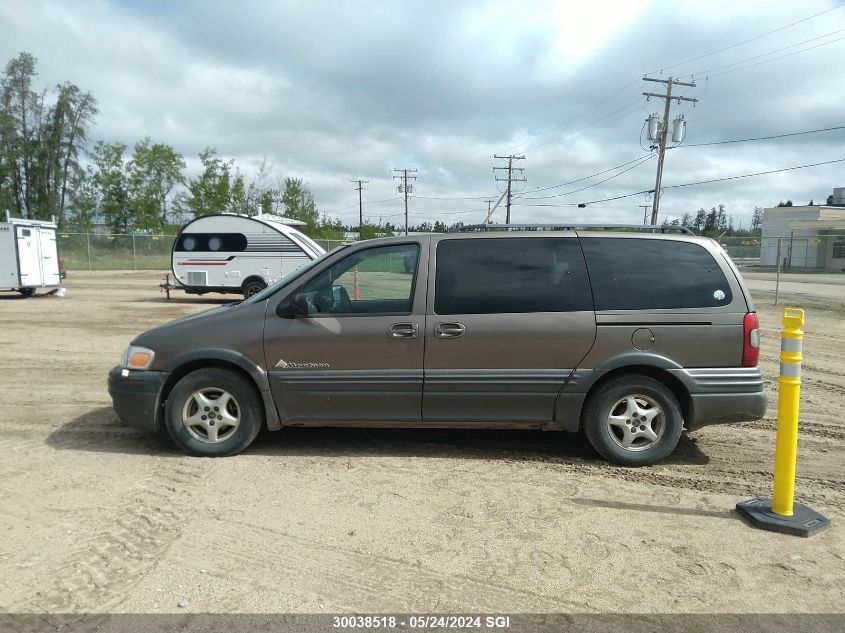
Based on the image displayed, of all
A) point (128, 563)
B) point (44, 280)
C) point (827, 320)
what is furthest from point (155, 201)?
point (128, 563)

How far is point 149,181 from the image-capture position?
53.7 metres

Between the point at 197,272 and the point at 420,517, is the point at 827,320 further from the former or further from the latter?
the point at 197,272

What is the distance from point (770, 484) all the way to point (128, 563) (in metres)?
4.30

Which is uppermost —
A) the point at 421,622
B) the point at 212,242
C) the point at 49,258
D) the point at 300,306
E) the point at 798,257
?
the point at 798,257

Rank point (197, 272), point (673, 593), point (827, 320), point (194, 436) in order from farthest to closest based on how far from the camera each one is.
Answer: point (197, 272), point (827, 320), point (194, 436), point (673, 593)

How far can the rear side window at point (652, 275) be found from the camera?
4.59 meters

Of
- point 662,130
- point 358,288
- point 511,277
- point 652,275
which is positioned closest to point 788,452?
point 652,275

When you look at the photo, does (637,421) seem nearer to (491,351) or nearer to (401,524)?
(491,351)

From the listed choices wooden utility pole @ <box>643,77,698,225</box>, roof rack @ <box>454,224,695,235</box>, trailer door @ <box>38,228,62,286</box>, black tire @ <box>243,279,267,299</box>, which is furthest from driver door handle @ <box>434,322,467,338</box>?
wooden utility pole @ <box>643,77,698,225</box>

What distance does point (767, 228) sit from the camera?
55.7 m

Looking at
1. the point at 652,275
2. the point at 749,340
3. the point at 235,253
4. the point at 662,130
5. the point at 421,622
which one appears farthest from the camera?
the point at 662,130

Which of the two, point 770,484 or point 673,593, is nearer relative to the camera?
point 673,593

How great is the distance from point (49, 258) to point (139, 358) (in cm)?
1782

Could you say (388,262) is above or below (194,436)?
above
